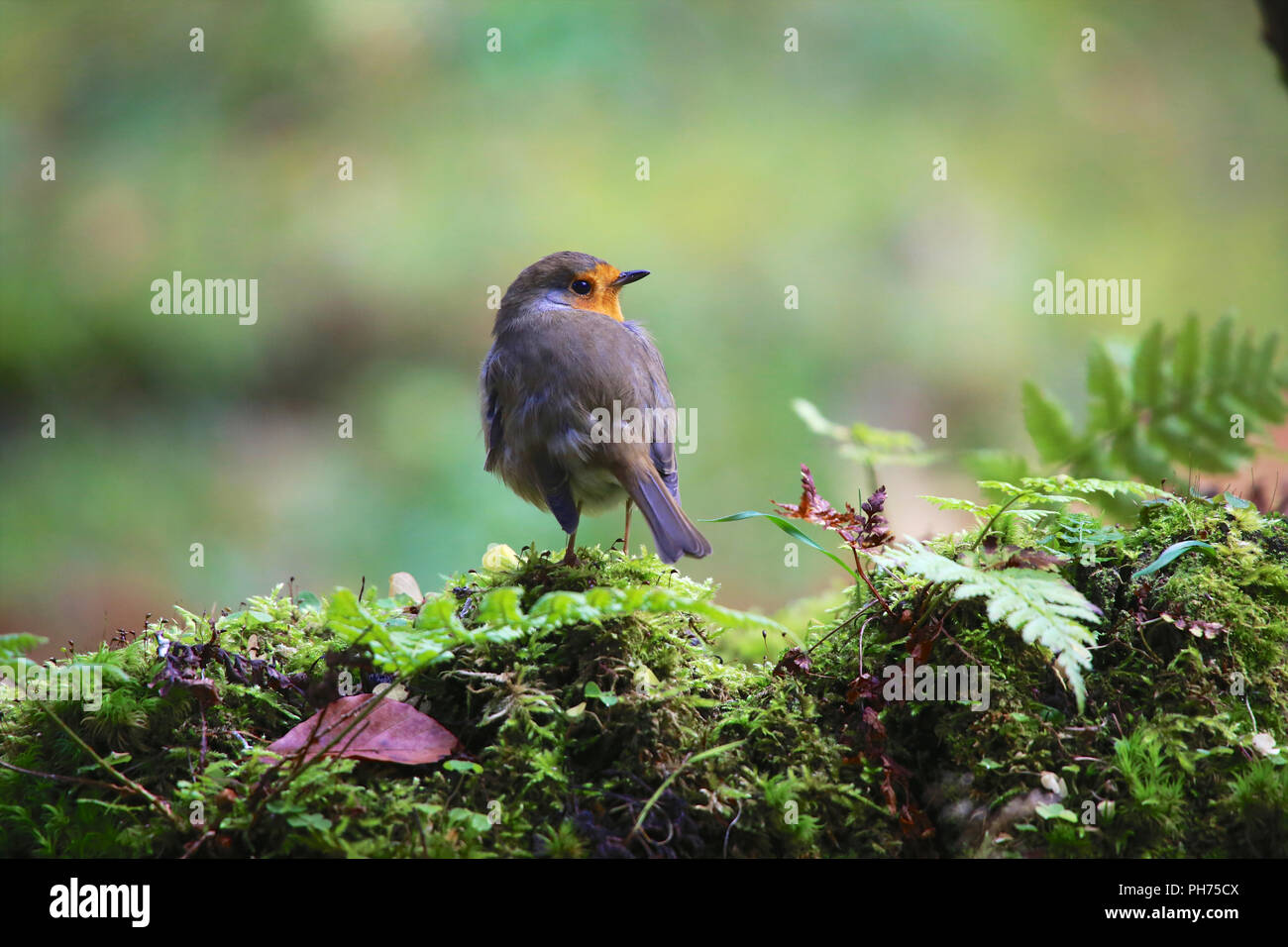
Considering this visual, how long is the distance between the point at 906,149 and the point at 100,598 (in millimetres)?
7664

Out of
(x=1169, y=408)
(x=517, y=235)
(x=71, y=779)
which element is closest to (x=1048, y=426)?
(x=1169, y=408)

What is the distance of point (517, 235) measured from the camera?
8.41 meters

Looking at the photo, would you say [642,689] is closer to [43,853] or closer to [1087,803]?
[1087,803]

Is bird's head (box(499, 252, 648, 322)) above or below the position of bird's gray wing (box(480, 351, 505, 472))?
above

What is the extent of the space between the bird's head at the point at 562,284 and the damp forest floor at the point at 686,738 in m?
2.01

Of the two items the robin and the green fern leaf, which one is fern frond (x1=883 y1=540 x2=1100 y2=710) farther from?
the green fern leaf

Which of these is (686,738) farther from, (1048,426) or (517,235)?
(517,235)

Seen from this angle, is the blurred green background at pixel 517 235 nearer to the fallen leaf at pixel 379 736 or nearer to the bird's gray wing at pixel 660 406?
the bird's gray wing at pixel 660 406

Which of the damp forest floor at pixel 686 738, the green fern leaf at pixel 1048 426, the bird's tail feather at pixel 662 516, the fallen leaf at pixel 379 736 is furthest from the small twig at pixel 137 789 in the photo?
the green fern leaf at pixel 1048 426

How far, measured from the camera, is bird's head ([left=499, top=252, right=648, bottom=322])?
4270 millimetres

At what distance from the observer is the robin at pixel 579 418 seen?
11.1ft

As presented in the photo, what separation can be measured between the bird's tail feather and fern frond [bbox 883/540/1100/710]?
743mm

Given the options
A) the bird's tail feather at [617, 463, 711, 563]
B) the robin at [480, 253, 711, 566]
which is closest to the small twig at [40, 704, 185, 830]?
the robin at [480, 253, 711, 566]

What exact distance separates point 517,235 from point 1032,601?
274 inches
